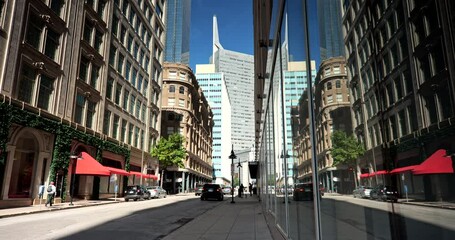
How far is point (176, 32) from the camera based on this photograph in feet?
518

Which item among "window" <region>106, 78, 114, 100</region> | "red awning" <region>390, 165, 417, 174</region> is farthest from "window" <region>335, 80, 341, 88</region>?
"window" <region>106, 78, 114, 100</region>

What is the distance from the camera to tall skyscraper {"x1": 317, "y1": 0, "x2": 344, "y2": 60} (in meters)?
2.39

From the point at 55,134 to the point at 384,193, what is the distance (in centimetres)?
2713

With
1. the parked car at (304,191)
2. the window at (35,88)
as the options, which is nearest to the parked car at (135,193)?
the window at (35,88)

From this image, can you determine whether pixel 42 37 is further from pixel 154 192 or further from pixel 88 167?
pixel 154 192

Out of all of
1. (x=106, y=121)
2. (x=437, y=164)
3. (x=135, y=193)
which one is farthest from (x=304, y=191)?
(x=106, y=121)

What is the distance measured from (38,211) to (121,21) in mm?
27154

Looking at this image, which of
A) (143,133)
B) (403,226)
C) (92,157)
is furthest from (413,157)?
(143,133)

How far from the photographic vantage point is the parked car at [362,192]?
190 centimetres

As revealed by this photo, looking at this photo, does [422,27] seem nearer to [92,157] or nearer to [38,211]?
[38,211]

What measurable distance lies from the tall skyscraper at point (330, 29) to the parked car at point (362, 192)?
3.05 ft

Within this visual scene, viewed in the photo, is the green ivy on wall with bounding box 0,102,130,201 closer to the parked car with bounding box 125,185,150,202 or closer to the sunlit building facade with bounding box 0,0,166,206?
the sunlit building facade with bounding box 0,0,166,206

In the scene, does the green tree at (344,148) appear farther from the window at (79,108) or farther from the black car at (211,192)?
the black car at (211,192)

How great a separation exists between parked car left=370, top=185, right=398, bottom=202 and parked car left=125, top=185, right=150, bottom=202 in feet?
114
